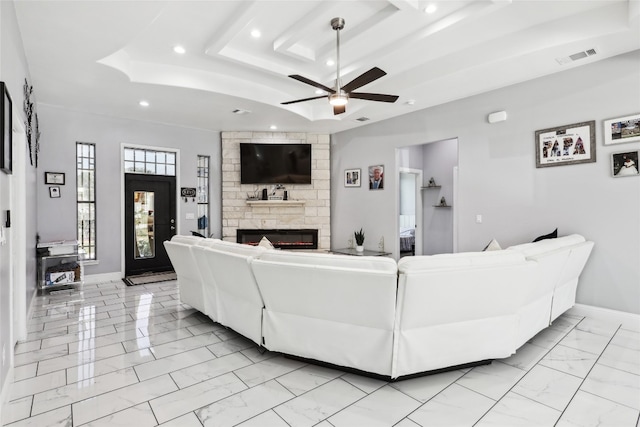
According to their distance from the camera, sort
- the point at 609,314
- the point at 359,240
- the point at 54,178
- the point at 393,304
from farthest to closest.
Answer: the point at 359,240
the point at 54,178
the point at 609,314
the point at 393,304

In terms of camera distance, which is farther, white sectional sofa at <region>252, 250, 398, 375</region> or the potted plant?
the potted plant

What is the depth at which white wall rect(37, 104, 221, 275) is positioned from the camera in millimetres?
5277

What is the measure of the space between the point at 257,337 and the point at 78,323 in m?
2.28

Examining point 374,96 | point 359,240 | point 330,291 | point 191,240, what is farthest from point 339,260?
point 359,240

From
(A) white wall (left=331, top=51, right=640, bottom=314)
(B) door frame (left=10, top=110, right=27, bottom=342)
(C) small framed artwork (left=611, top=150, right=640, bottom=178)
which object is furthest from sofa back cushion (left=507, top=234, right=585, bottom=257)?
(B) door frame (left=10, top=110, right=27, bottom=342)

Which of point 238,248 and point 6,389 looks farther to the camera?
point 238,248

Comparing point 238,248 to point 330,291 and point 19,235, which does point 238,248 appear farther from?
point 19,235

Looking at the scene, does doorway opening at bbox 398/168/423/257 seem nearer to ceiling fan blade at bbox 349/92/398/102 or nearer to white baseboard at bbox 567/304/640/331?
ceiling fan blade at bbox 349/92/398/102

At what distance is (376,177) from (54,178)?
5.43 metres

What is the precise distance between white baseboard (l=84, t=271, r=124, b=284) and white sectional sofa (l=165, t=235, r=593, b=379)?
4.19 metres

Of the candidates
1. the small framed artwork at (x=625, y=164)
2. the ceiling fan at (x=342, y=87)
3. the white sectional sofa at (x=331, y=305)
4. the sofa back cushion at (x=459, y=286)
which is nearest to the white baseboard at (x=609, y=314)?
the small framed artwork at (x=625, y=164)

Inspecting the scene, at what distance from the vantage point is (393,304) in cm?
213

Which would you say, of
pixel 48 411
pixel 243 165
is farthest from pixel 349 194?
pixel 48 411

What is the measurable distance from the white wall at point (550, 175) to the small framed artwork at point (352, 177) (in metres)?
1.17
